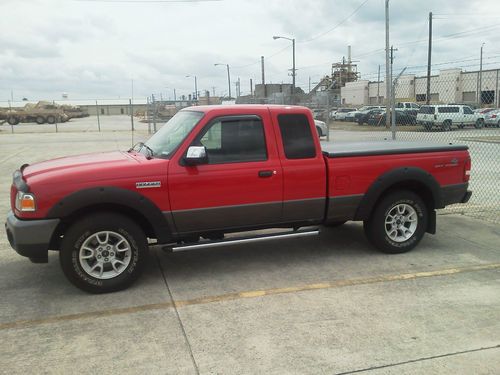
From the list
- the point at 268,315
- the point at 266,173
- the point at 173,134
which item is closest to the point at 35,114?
the point at 173,134

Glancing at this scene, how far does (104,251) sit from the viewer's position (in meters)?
4.66

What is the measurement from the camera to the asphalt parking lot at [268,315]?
11.3 ft

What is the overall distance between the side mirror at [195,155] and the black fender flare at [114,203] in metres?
0.55

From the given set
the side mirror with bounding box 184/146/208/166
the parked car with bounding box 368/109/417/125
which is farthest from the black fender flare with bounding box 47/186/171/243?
the parked car with bounding box 368/109/417/125

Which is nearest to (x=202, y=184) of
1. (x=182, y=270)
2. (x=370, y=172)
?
(x=182, y=270)

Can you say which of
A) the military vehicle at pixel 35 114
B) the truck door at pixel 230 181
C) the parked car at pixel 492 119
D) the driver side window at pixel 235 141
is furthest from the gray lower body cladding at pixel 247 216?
the military vehicle at pixel 35 114

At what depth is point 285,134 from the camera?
527 centimetres

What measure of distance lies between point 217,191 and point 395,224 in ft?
7.56

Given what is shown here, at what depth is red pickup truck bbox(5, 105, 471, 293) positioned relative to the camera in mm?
4527

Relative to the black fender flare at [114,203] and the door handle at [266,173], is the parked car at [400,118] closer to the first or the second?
the door handle at [266,173]

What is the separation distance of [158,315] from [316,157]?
2.40 meters

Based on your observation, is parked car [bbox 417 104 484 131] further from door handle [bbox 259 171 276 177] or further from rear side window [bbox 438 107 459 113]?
door handle [bbox 259 171 276 177]

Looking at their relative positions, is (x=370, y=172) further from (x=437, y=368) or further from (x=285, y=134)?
(x=437, y=368)

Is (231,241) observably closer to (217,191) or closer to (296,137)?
(217,191)
